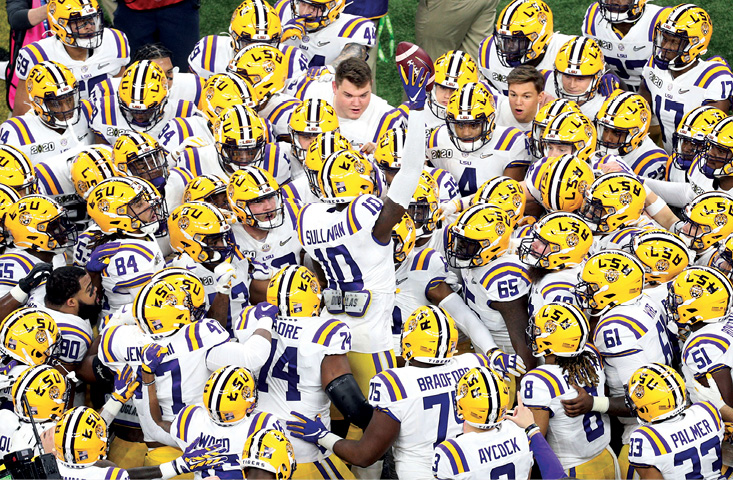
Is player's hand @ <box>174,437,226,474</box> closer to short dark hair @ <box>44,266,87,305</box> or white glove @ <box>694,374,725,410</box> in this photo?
short dark hair @ <box>44,266,87,305</box>

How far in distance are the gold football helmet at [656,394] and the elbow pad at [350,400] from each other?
1514 millimetres

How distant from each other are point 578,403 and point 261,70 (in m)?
4.09

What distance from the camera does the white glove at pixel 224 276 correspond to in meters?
6.38

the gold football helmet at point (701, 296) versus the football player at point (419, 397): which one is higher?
the gold football helmet at point (701, 296)

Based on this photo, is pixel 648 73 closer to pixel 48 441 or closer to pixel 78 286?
pixel 78 286

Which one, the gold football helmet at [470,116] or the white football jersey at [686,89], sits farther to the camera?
the white football jersey at [686,89]

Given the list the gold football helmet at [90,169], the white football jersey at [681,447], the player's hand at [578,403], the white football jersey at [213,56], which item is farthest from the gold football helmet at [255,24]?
the white football jersey at [681,447]

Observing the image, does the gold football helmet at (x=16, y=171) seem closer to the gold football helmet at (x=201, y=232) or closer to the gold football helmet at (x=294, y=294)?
the gold football helmet at (x=201, y=232)

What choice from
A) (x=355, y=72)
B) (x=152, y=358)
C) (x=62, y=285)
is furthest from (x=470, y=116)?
(x=62, y=285)

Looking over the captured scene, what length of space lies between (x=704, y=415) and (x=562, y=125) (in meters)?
2.74

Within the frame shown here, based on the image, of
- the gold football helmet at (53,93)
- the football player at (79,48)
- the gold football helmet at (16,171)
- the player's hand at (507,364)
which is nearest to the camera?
the player's hand at (507,364)

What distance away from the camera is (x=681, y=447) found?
5.16 meters

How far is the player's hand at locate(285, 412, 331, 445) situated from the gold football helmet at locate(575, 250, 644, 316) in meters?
1.86

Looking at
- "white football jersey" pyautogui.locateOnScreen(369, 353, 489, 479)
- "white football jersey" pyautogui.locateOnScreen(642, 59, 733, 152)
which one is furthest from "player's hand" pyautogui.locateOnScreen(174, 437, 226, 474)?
"white football jersey" pyautogui.locateOnScreen(642, 59, 733, 152)
